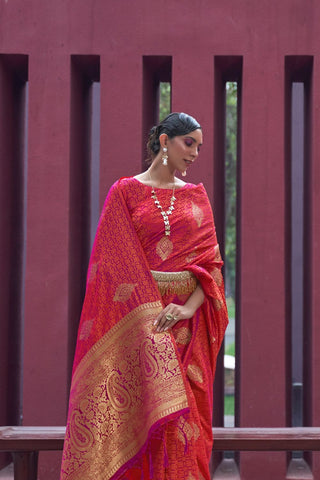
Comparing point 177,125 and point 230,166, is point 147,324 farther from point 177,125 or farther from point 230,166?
point 230,166

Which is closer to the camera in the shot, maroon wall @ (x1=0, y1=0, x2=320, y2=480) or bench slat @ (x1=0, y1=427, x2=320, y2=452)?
bench slat @ (x1=0, y1=427, x2=320, y2=452)

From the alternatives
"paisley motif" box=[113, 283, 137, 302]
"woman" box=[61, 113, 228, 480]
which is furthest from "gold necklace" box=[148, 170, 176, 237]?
"paisley motif" box=[113, 283, 137, 302]

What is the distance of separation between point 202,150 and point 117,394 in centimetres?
169

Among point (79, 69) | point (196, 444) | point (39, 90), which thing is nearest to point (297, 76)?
point (79, 69)

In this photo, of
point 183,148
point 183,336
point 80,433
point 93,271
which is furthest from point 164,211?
point 80,433

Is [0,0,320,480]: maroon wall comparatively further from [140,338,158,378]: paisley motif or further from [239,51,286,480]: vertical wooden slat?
[140,338,158,378]: paisley motif

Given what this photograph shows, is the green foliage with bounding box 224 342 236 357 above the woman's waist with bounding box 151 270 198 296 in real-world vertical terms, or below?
below

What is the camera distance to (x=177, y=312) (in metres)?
2.40

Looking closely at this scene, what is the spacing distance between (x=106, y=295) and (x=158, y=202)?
16.4 inches

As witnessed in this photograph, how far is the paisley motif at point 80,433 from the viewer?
2.43 m

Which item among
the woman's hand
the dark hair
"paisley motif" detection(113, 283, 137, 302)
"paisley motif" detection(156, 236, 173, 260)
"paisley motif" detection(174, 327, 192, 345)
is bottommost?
"paisley motif" detection(174, 327, 192, 345)

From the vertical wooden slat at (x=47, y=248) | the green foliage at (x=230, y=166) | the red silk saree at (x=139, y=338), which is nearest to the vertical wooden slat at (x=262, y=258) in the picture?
the vertical wooden slat at (x=47, y=248)

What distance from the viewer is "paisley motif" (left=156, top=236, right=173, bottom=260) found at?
2.45 m

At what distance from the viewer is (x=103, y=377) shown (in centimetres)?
245
